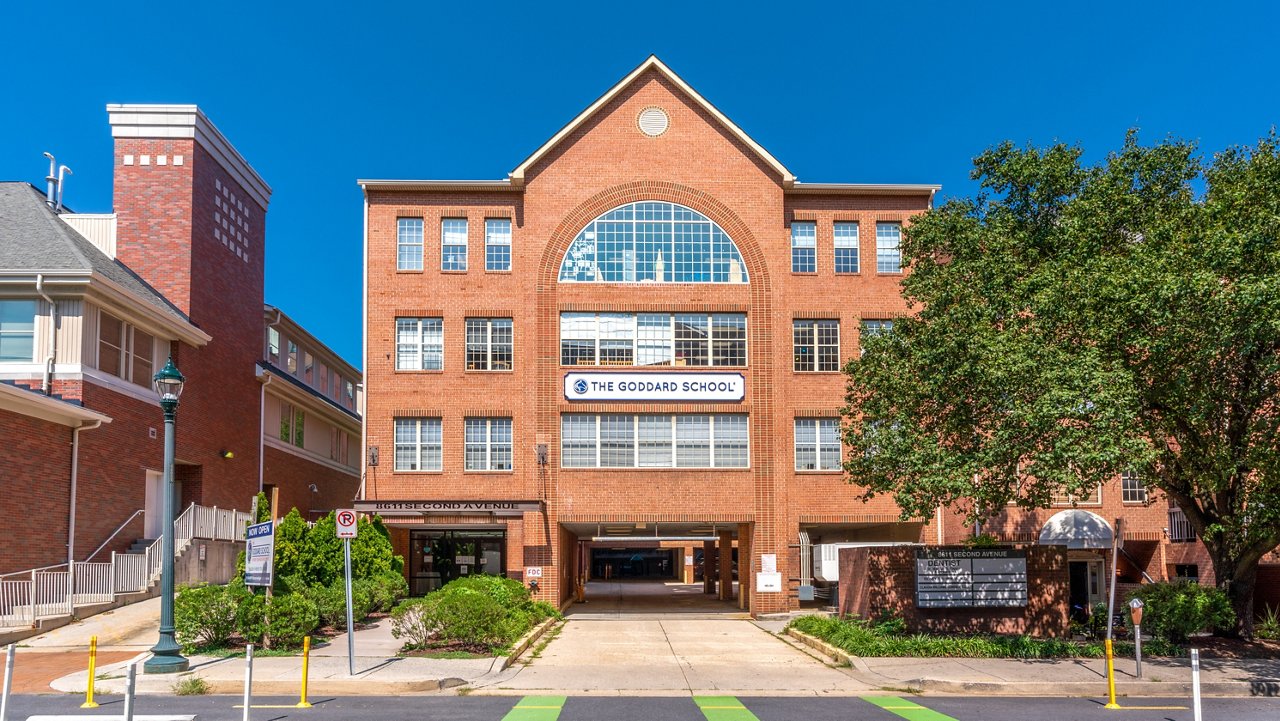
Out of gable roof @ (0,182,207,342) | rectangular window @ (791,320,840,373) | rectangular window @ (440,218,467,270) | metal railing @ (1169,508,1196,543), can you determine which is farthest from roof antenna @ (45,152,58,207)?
metal railing @ (1169,508,1196,543)

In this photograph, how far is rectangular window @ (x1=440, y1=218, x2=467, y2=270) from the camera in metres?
33.8

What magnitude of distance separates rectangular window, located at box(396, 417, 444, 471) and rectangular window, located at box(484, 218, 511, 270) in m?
5.20

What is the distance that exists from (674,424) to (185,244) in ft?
51.5

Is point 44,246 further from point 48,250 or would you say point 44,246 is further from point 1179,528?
point 1179,528

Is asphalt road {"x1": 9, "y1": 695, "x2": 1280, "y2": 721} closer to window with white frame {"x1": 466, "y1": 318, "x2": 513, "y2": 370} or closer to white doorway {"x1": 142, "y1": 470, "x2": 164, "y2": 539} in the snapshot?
white doorway {"x1": 142, "y1": 470, "x2": 164, "y2": 539}

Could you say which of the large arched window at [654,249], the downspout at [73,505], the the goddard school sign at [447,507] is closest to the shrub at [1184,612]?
the large arched window at [654,249]

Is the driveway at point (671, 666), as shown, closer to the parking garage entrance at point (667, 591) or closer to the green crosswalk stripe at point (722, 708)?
the green crosswalk stripe at point (722, 708)

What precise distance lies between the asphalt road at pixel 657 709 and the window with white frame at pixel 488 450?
54.6 ft

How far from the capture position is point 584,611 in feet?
115

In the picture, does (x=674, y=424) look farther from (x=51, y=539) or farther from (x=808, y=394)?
(x=51, y=539)

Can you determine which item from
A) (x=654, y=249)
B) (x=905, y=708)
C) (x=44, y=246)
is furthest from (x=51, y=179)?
(x=905, y=708)

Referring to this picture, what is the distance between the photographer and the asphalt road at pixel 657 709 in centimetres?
1456

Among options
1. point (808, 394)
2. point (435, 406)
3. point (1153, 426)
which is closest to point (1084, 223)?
point (1153, 426)

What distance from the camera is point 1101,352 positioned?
20484 mm
